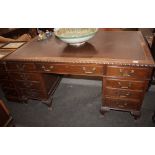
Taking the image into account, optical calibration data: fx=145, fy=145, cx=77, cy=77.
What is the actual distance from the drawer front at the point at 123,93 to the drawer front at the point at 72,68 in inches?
11.7

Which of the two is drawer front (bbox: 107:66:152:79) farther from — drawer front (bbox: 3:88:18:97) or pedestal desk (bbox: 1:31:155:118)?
drawer front (bbox: 3:88:18:97)

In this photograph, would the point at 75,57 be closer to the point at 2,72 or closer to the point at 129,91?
the point at 129,91

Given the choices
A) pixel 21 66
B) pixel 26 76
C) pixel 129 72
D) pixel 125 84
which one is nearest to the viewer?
pixel 129 72

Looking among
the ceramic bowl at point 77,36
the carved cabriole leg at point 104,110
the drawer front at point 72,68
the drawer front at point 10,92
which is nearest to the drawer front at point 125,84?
the drawer front at point 72,68

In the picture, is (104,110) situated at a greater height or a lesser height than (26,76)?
lesser

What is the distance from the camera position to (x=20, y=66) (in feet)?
6.04

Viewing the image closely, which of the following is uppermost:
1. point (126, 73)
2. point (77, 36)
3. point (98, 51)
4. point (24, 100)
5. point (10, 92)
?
point (77, 36)

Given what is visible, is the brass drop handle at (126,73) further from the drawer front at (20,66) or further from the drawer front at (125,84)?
the drawer front at (20,66)

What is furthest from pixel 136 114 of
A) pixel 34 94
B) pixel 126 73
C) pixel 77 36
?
pixel 34 94

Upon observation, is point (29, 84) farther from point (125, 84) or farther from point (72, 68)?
point (125, 84)

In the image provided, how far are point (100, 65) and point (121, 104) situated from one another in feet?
2.11

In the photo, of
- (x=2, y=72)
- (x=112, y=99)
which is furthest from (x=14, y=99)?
(x=112, y=99)

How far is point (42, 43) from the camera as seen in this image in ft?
6.74

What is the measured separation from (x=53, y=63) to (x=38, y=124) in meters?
0.96
